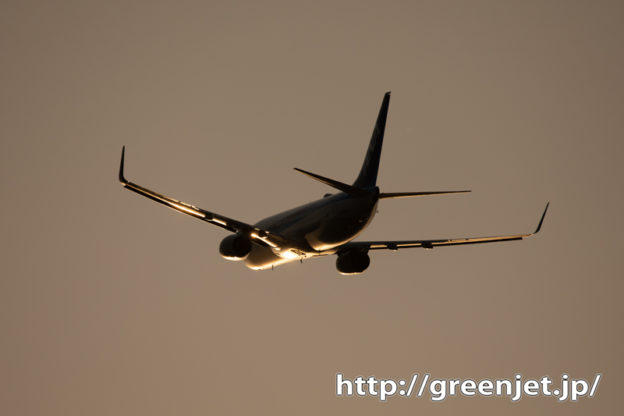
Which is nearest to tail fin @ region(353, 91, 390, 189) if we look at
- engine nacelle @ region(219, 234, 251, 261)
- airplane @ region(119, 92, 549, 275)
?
airplane @ region(119, 92, 549, 275)

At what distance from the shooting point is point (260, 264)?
60.8 m

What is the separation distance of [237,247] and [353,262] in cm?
746

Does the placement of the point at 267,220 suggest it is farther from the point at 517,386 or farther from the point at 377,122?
the point at 517,386

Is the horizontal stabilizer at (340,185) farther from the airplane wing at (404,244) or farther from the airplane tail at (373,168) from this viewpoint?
the airplane wing at (404,244)

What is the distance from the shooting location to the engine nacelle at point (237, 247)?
51769 millimetres

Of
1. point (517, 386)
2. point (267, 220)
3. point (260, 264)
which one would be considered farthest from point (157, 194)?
point (517, 386)

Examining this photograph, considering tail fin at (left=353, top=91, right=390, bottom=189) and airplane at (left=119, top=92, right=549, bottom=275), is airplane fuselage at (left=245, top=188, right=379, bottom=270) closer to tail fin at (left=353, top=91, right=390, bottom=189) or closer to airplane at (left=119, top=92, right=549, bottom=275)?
airplane at (left=119, top=92, right=549, bottom=275)

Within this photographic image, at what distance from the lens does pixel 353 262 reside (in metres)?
56.2

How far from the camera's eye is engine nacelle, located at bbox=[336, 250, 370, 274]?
2211 inches

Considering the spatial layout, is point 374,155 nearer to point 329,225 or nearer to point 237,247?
point 329,225

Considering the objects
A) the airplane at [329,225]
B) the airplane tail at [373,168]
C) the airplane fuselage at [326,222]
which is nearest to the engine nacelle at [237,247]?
the airplane at [329,225]

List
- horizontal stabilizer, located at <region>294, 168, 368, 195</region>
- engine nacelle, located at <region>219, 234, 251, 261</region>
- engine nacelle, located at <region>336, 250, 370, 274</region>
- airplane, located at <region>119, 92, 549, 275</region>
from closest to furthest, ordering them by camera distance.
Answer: horizontal stabilizer, located at <region>294, 168, 368, 195</region> < airplane, located at <region>119, 92, 549, 275</region> < engine nacelle, located at <region>219, 234, 251, 261</region> < engine nacelle, located at <region>336, 250, 370, 274</region>

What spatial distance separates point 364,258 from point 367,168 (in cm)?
547

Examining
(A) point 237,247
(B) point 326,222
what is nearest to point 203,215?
(A) point 237,247
